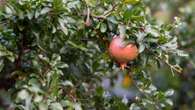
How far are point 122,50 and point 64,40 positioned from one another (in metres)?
0.25

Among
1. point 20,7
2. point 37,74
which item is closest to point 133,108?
Result: point 37,74

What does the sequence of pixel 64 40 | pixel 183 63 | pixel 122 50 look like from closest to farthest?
pixel 122 50, pixel 64 40, pixel 183 63

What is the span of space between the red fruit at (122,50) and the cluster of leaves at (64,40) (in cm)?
2

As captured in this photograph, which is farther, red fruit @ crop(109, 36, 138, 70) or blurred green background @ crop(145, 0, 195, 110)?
blurred green background @ crop(145, 0, 195, 110)

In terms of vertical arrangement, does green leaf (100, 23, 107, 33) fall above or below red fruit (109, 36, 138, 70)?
above

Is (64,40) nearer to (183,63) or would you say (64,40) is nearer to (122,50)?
(122,50)

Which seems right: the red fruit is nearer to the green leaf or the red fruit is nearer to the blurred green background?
the green leaf

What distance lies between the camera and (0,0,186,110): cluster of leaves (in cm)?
162

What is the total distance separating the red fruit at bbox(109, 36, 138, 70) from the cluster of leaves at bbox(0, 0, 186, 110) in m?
0.02

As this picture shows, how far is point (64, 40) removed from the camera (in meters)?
1.81

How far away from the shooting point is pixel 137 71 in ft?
5.74

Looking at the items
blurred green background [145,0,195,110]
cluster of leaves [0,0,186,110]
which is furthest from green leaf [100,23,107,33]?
blurred green background [145,0,195,110]

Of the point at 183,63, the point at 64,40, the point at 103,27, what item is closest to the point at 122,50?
the point at 103,27

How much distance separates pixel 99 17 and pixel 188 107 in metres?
1.88
